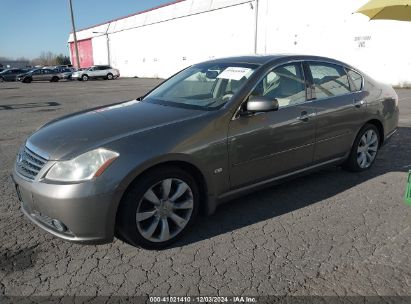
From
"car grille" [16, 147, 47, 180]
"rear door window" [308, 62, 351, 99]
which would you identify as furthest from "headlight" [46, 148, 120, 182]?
"rear door window" [308, 62, 351, 99]

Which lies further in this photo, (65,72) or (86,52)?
(86,52)

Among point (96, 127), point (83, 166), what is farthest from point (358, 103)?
point (83, 166)

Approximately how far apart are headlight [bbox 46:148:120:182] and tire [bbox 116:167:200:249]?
0.29 metres

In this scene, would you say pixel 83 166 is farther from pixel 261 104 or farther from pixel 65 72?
pixel 65 72

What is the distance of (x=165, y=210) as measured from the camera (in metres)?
3.19

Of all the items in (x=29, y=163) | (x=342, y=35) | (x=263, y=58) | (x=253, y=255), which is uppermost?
(x=342, y=35)

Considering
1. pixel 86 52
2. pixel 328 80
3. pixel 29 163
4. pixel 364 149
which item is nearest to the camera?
pixel 29 163

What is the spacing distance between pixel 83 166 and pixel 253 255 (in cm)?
156

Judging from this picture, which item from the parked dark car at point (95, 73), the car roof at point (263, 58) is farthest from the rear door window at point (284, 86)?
the parked dark car at point (95, 73)

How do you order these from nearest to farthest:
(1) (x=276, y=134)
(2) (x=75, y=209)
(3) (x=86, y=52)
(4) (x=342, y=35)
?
(2) (x=75, y=209) → (1) (x=276, y=134) → (4) (x=342, y=35) → (3) (x=86, y=52)

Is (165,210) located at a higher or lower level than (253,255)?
higher

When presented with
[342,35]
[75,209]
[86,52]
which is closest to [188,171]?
[75,209]

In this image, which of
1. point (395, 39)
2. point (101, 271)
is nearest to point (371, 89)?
point (101, 271)

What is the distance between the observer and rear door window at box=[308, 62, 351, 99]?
4.33 metres
